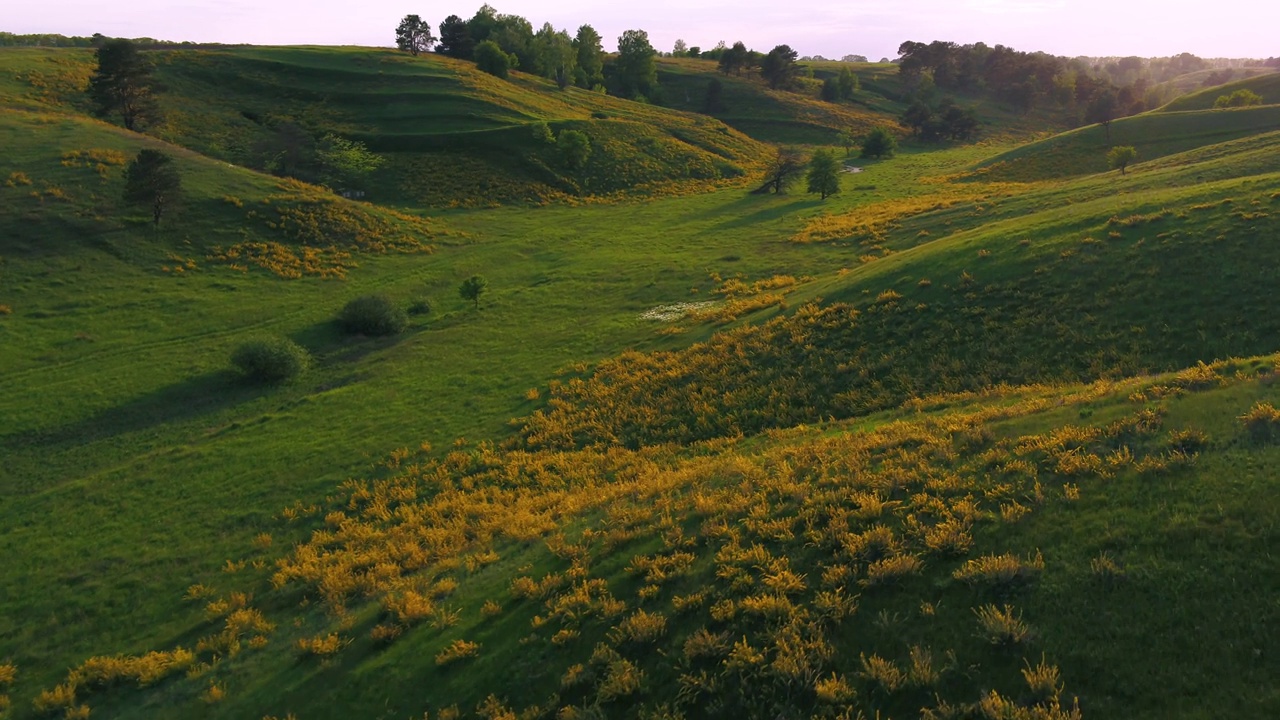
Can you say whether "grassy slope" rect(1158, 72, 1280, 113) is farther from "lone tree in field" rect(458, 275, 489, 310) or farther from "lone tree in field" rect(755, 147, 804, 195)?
"lone tree in field" rect(458, 275, 489, 310)

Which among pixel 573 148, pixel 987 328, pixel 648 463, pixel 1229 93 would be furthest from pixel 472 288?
pixel 1229 93

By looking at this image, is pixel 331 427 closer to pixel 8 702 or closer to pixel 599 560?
pixel 8 702

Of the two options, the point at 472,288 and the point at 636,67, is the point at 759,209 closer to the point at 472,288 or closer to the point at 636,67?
the point at 472,288

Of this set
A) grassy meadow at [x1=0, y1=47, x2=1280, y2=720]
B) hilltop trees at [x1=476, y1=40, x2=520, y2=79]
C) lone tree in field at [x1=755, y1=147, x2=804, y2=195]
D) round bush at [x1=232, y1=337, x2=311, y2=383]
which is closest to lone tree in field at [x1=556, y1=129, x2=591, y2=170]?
lone tree in field at [x1=755, y1=147, x2=804, y2=195]

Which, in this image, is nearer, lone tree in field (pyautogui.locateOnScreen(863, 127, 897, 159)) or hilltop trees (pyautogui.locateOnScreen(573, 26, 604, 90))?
lone tree in field (pyautogui.locateOnScreen(863, 127, 897, 159))

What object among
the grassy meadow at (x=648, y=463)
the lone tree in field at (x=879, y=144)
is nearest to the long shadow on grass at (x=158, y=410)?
the grassy meadow at (x=648, y=463)

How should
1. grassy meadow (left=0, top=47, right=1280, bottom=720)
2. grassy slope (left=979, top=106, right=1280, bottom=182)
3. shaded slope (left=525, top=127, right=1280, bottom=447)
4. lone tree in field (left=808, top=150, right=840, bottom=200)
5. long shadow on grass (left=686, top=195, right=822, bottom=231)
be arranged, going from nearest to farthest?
grassy meadow (left=0, top=47, right=1280, bottom=720)
shaded slope (left=525, top=127, right=1280, bottom=447)
grassy slope (left=979, top=106, right=1280, bottom=182)
long shadow on grass (left=686, top=195, right=822, bottom=231)
lone tree in field (left=808, top=150, right=840, bottom=200)

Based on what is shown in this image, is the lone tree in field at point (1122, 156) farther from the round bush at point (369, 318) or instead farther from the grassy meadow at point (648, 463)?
the round bush at point (369, 318)

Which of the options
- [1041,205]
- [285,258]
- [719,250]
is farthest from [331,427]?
[1041,205]
